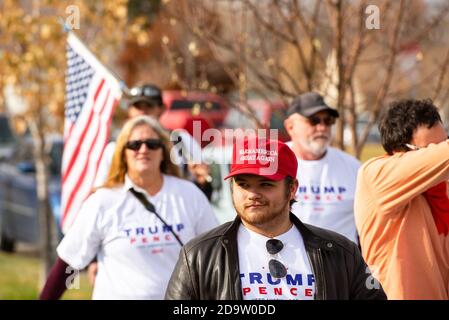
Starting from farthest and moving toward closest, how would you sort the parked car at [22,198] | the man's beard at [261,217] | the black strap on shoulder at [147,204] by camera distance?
the parked car at [22,198]
the black strap on shoulder at [147,204]
the man's beard at [261,217]

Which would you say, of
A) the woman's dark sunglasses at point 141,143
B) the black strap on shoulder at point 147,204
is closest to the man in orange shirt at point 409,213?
the black strap on shoulder at point 147,204

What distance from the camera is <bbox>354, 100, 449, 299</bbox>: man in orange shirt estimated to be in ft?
15.7

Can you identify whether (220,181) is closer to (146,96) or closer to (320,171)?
(146,96)

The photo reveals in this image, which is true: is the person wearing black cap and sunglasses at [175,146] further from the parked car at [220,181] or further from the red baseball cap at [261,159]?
the red baseball cap at [261,159]

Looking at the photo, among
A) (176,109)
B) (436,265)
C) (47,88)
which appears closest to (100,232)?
(436,265)

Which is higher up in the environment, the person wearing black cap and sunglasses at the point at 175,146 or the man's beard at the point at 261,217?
the person wearing black cap and sunglasses at the point at 175,146

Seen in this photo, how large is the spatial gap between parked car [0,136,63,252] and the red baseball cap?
957 centimetres

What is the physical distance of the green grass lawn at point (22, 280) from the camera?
11.3 meters

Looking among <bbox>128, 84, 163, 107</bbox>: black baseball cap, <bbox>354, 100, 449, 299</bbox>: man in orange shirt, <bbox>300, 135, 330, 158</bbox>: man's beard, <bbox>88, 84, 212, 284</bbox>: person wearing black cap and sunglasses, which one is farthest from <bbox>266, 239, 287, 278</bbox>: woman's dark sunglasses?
<bbox>128, 84, 163, 107</bbox>: black baseball cap

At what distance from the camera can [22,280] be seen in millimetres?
13023

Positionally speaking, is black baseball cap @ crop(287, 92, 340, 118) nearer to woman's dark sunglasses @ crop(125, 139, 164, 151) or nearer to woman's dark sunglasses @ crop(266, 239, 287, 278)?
woman's dark sunglasses @ crop(125, 139, 164, 151)

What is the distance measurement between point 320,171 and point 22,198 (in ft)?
28.2

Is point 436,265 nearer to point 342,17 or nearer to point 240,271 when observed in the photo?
point 240,271

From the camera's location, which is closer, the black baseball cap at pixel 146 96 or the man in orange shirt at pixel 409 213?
the man in orange shirt at pixel 409 213
